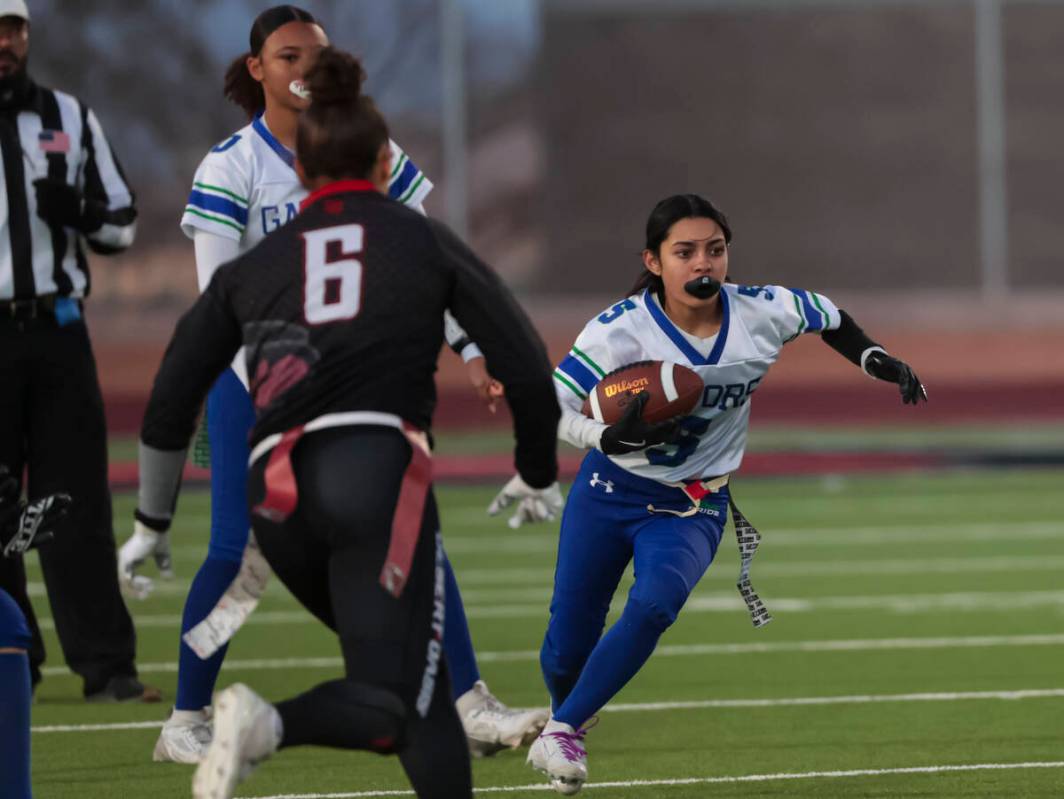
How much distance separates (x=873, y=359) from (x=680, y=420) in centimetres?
67

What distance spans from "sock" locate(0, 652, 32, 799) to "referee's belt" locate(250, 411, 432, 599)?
0.66 m

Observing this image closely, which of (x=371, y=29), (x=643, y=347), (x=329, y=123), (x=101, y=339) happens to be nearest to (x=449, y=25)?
(x=371, y=29)

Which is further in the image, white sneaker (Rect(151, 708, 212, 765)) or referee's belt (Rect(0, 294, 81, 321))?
referee's belt (Rect(0, 294, 81, 321))

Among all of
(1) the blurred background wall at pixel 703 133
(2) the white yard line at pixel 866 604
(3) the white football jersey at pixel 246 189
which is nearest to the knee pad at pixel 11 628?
(3) the white football jersey at pixel 246 189

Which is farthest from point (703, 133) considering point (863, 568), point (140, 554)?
point (140, 554)

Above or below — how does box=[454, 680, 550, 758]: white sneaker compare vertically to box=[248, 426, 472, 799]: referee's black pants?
below

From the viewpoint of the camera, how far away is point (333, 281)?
4.09m

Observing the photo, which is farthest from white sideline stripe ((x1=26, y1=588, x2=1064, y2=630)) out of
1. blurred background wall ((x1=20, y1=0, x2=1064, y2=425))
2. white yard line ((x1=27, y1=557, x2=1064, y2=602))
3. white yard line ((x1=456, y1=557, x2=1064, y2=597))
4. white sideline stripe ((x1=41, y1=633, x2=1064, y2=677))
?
blurred background wall ((x1=20, y1=0, x2=1064, y2=425))

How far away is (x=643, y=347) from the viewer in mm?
5816

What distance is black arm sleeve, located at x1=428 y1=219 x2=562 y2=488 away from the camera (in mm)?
4160

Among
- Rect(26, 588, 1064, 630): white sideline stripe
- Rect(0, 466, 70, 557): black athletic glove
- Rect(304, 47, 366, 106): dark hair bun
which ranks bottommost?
Rect(26, 588, 1064, 630): white sideline stripe

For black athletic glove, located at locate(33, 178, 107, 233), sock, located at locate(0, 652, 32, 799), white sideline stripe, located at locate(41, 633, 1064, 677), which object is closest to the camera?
sock, located at locate(0, 652, 32, 799)

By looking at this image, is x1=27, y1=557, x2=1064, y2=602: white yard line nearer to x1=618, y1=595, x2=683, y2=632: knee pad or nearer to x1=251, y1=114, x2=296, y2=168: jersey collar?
x1=618, y1=595, x2=683, y2=632: knee pad

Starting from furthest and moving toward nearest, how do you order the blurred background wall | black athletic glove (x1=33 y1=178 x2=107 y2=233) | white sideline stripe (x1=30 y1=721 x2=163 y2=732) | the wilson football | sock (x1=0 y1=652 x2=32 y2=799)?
1. the blurred background wall
2. black athletic glove (x1=33 y1=178 x2=107 y2=233)
3. white sideline stripe (x1=30 y1=721 x2=163 y2=732)
4. the wilson football
5. sock (x1=0 y1=652 x2=32 y2=799)
